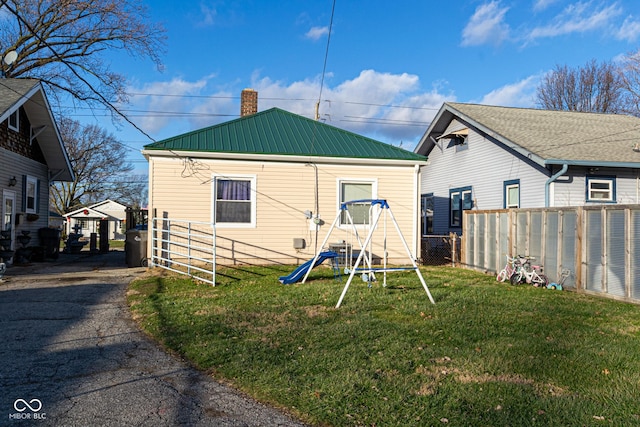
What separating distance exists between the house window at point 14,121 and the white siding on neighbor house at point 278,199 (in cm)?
566

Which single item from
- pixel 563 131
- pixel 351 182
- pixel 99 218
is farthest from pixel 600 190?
pixel 99 218

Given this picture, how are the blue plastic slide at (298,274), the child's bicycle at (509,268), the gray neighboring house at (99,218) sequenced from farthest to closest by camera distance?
the gray neighboring house at (99,218) < the child's bicycle at (509,268) < the blue plastic slide at (298,274)

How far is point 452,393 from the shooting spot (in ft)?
13.6

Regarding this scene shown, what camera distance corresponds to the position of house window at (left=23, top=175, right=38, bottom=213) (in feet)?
52.4

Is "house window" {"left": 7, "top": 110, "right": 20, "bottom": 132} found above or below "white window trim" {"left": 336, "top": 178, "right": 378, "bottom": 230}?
above

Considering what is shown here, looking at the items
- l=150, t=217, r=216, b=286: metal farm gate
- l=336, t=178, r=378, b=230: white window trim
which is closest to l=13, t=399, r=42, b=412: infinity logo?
l=150, t=217, r=216, b=286: metal farm gate

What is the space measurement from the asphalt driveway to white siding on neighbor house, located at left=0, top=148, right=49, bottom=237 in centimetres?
816

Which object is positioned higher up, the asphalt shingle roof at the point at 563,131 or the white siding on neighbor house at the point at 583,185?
the asphalt shingle roof at the point at 563,131

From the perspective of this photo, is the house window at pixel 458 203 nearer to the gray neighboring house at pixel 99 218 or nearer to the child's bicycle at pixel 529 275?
the child's bicycle at pixel 529 275

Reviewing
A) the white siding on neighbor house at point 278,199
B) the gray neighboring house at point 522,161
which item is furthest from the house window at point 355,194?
the gray neighboring house at point 522,161

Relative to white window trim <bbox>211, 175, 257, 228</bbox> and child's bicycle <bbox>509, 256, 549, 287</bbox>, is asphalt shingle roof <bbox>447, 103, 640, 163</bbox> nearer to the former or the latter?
child's bicycle <bbox>509, 256, 549, 287</bbox>

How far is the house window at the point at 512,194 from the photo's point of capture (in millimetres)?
15568

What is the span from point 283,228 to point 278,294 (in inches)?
182

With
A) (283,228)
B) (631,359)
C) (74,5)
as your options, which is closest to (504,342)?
(631,359)
